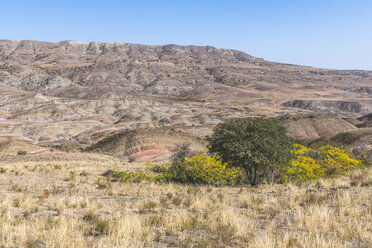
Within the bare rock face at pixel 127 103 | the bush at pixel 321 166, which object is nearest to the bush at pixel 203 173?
the bush at pixel 321 166

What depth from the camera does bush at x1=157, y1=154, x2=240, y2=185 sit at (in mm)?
17953

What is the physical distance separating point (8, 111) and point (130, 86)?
78851 millimetres

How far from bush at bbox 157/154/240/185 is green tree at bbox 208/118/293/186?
64 cm

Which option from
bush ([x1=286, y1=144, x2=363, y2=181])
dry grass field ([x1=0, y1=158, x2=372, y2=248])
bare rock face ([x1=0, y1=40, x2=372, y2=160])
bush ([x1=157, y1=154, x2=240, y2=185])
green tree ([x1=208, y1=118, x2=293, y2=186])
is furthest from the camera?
bare rock face ([x1=0, y1=40, x2=372, y2=160])

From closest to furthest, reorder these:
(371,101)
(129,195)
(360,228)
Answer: (360,228)
(129,195)
(371,101)

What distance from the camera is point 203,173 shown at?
60.0ft

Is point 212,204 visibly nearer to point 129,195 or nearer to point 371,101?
point 129,195

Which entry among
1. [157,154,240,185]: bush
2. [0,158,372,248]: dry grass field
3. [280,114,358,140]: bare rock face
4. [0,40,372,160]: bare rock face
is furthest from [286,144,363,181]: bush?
[280,114,358,140]: bare rock face

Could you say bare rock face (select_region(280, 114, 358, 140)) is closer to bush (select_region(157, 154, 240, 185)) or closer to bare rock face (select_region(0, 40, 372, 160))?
bare rock face (select_region(0, 40, 372, 160))

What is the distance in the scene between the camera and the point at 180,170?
65.3 ft

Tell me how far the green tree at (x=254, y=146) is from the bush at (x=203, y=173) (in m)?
0.64

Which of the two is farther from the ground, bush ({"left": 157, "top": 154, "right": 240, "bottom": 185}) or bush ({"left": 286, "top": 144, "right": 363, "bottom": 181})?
bush ({"left": 286, "top": 144, "right": 363, "bottom": 181})

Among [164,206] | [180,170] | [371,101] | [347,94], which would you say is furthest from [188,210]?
[347,94]

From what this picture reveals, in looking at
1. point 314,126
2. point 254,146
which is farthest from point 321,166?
point 314,126
